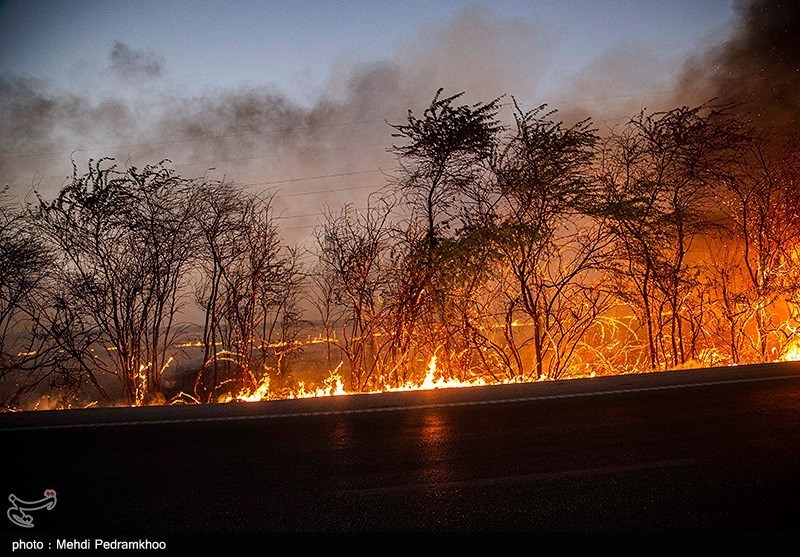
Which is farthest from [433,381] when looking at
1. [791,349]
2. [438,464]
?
[791,349]

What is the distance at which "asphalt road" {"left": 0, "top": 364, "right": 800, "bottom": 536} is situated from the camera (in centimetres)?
333

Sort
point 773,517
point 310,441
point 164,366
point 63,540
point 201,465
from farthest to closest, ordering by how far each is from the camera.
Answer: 1. point 164,366
2. point 310,441
3. point 201,465
4. point 63,540
5. point 773,517

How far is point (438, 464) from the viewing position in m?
4.19

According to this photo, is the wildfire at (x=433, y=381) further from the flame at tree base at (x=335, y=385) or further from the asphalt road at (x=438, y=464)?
the asphalt road at (x=438, y=464)

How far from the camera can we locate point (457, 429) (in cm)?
516

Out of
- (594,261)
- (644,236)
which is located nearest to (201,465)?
(594,261)

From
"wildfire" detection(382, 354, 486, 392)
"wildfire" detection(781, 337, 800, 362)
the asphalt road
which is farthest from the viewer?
"wildfire" detection(781, 337, 800, 362)

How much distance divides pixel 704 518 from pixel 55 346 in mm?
11624

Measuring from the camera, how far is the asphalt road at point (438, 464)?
333 centimetres

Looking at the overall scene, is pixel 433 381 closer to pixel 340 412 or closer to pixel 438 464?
pixel 340 412

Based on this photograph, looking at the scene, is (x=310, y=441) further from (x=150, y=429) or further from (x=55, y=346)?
(x=55, y=346)

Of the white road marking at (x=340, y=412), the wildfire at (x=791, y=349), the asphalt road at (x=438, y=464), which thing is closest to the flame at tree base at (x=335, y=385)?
the asphalt road at (x=438, y=464)

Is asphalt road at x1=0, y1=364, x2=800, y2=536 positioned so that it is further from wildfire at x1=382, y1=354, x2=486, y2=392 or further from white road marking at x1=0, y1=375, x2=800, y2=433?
wildfire at x1=382, y1=354, x2=486, y2=392

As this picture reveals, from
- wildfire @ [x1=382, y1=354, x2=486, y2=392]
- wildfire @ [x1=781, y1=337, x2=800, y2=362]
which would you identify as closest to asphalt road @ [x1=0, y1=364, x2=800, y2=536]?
wildfire @ [x1=382, y1=354, x2=486, y2=392]
